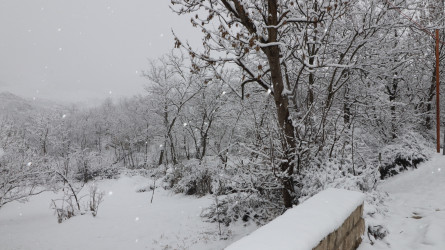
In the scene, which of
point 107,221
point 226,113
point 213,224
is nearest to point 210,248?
point 213,224

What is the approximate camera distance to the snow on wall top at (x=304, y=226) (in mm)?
1906

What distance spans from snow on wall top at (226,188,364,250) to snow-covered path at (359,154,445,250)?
107 centimetres

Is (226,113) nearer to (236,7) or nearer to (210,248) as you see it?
(210,248)

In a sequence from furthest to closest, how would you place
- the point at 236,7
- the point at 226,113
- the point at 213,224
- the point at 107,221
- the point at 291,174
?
1. the point at 226,113
2. the point at 107,221
3. the point at 213,224
4. the point at 291,174
5. the point at 236,7

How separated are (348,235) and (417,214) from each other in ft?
10.3

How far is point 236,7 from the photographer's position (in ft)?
16.8

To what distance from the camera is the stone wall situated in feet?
8.12

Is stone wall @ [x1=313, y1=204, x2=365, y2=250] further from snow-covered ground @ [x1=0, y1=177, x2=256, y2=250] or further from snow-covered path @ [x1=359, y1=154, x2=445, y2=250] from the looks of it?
snow-covered ground @ [x1=0, y1=177, x2=256, y2=250]

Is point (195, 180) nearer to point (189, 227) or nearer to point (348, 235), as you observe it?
point (189, 227)

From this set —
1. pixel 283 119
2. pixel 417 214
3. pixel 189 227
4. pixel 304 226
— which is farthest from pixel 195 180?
pixel 304 226

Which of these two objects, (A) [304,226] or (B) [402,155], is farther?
(B) [402,155]

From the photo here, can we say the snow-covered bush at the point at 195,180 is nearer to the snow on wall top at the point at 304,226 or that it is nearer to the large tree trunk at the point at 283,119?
the large tree trunk at the point at 283,119

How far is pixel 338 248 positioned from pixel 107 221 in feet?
30.3

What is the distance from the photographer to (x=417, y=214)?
520cm
